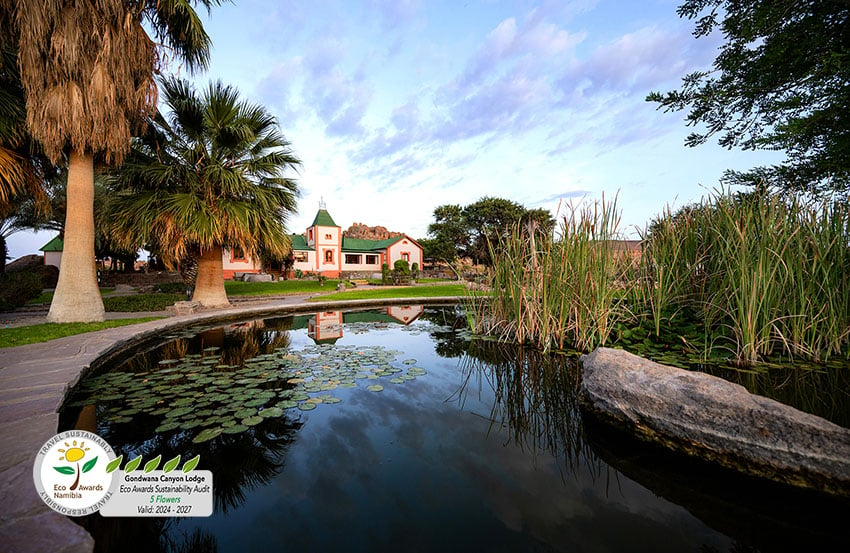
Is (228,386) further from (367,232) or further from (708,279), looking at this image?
(367,232)

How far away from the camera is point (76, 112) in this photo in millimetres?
5789

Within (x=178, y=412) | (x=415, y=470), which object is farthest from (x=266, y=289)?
(x=415, y=470)

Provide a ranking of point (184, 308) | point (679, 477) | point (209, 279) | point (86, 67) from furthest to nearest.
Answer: point (209, 279)
point (184, 308)
point (86, 67)
point (679, 477)

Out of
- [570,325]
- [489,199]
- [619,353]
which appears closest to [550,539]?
[619,353]

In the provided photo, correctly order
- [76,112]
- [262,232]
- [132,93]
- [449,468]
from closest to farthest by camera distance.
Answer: [449,468] → [76,112] → [132,93] → [262,232]

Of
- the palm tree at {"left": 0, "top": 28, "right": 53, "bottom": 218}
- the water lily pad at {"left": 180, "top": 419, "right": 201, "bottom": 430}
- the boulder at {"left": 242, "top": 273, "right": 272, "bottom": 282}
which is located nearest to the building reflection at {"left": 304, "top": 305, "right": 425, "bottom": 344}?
the water lily pad at {"left": 180, "top": 419, "right": 201, "bottom": 430}

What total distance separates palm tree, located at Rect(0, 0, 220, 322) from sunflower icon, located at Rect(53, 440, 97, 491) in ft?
23.5

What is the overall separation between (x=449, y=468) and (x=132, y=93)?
886 centimetres

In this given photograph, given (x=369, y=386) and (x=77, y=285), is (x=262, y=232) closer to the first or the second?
(x=77, y=285)

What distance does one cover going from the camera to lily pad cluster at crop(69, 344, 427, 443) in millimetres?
2635

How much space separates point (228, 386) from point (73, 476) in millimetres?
1884

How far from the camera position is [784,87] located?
628cm

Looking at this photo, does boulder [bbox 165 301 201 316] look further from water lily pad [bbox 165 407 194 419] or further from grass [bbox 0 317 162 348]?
water lily pad [bbox 165 407 194 419]

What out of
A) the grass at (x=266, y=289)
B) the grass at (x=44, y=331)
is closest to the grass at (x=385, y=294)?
the grass at (x=266, y=289)
